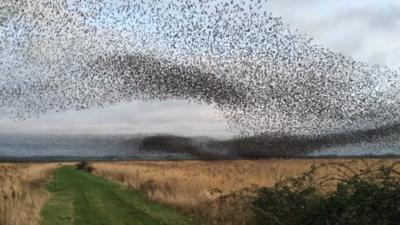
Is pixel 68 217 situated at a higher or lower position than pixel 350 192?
lower

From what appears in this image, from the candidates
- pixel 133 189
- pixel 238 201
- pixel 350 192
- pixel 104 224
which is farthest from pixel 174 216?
pixel 133 189

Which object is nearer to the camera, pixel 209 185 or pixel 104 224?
pixel 104 224

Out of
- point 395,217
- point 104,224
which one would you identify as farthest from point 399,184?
point 104,224

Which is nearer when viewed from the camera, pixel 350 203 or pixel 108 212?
pixel 350 203

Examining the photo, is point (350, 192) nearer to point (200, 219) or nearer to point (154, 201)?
point (200, 219)

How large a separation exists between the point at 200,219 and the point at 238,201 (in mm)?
2402

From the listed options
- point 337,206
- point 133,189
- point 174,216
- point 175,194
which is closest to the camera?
point 337,206

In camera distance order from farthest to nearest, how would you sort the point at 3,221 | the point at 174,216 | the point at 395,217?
the point at 174,216, the point at 3,221, the point at 395,217

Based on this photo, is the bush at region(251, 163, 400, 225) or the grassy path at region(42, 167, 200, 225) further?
the grassy path at region(42, 167, 200, 225)

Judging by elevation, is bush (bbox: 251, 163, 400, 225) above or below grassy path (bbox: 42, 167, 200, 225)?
above

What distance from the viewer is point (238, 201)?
14.4 m

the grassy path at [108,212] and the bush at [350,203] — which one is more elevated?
the bush at [350,203]

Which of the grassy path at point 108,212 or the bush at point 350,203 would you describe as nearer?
the bush at point 350,203

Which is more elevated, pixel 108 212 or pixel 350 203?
pixel 350 203
